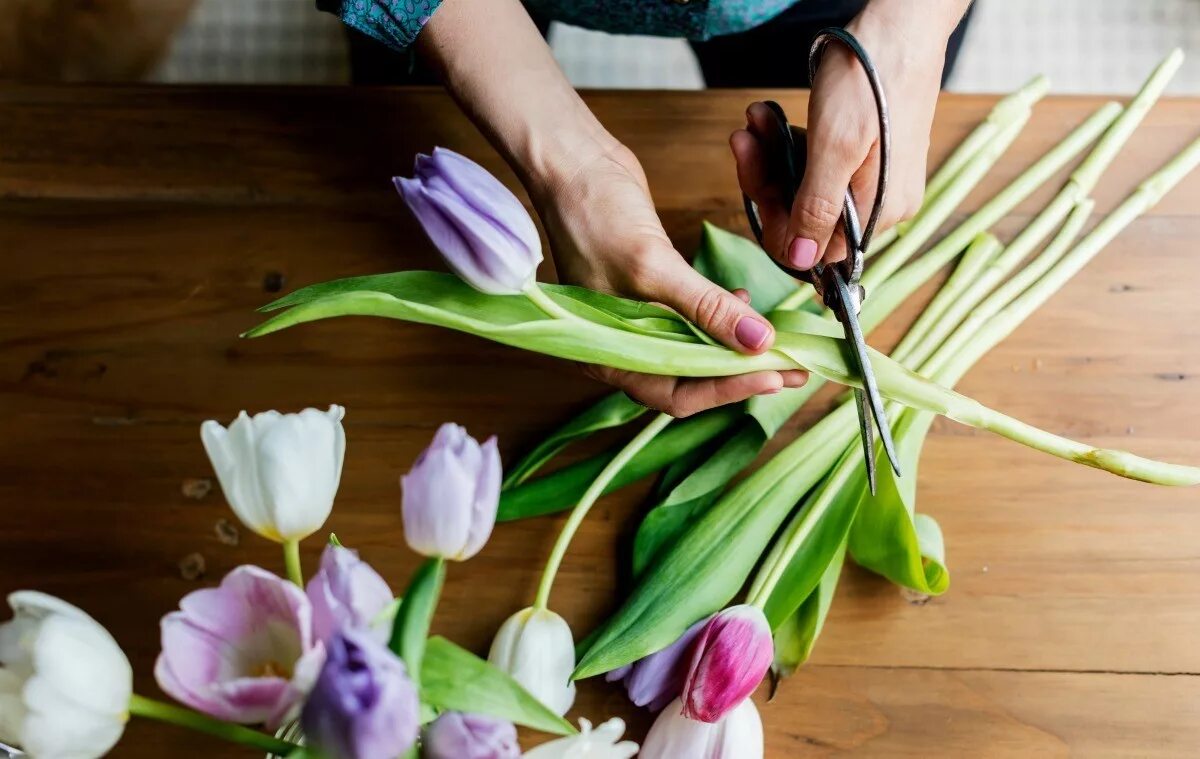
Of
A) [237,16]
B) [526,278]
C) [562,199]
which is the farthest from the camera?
[237,16]

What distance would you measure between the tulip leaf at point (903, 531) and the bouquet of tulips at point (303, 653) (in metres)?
0.26

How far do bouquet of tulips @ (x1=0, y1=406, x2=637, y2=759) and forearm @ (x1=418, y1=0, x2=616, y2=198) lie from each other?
0.87ft

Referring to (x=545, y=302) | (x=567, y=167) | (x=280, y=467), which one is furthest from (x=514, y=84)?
(x=280, y=467)

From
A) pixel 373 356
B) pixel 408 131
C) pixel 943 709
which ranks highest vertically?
pixel 408 131

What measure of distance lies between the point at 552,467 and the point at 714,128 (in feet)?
0.84

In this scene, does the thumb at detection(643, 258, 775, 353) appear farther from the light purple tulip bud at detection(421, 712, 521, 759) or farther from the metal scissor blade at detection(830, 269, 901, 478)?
the light purple tulip bud at detection(421, 712, 521, 759)

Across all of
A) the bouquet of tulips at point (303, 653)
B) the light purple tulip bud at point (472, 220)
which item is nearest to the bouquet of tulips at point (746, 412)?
the light purple tulip bud at point (472, 220)

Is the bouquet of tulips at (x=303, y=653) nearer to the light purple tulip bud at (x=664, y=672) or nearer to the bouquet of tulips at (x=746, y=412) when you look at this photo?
the bouquet of tulips at (x=746, y=412)

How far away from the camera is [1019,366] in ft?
2.05

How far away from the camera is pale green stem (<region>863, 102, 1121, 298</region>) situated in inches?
24.8

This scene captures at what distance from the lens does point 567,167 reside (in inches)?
21.4

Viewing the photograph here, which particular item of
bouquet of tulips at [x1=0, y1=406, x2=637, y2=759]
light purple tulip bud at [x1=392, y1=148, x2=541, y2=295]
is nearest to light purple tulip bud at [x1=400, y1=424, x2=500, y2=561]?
bouquet of tulips at [x1=0, y1=406, x2=637, y2=759]

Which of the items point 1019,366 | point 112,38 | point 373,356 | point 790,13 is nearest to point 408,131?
point 373,356

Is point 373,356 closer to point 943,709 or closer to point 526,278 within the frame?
Result: point 526,278
